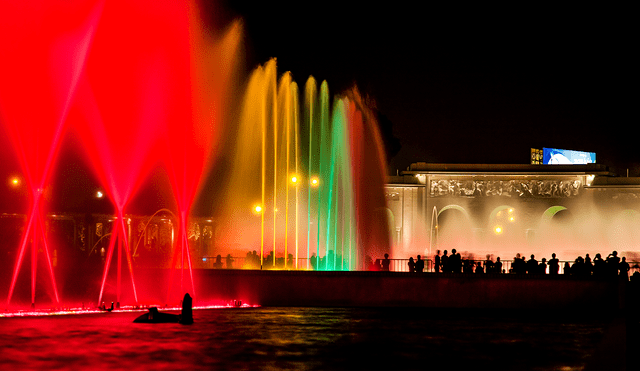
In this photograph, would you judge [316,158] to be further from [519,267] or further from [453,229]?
[453,229]

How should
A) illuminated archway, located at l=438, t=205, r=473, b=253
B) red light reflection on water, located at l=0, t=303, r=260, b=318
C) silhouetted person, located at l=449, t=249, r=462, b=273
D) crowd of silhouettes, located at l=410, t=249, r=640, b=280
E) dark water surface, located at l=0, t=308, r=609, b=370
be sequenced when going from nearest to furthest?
1. dark water surface, located at l=0, t=308, r=609, b=370
2. red light reflection on water, located at l=0, t=303, r=260, b=318
3. crowd of silhouettes, located at l=410, t=249, r=640, b=280
4. silhouetted person, located at l=449, t=249, r=462, b=273
5. illuminated archway, located at l=438, t=205, r=473, b=253

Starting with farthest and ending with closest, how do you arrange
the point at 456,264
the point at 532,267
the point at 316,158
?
the point at 316,158 < the point at 456,264 < the point at 532,267

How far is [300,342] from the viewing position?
14.9 m

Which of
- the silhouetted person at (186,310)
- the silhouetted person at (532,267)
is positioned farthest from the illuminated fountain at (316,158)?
the silhouetted person at (186,310)

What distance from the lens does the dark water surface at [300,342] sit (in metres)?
12.2

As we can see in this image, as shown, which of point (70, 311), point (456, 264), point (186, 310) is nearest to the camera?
point (186, 310)

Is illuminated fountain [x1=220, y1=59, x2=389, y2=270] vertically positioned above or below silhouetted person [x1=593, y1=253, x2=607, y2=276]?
above

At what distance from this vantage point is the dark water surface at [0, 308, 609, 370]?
12.2 meters

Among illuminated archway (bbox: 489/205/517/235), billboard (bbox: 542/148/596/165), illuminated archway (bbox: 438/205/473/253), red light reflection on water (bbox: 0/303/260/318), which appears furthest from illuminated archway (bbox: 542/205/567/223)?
red light reflection on water (bbox: 0/303/260/318)

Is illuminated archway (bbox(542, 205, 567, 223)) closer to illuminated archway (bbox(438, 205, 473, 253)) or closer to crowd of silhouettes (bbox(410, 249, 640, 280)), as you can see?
illuminated archway (bbox(438, 205, 473, 253))

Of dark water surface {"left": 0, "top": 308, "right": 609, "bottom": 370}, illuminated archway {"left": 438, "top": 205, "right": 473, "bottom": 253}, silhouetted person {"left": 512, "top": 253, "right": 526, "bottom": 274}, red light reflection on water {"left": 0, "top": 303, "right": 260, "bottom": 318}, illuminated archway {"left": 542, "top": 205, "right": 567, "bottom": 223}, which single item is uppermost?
illuminated archway {"left": 542, "top": 205, "right": 567, "bottom": 223}

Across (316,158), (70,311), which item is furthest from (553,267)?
(70,311)

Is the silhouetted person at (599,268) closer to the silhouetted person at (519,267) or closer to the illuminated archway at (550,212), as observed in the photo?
the silhouetted person at (519,267)

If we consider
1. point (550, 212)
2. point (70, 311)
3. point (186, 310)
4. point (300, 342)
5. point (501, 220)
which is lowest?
point (300, 342)
